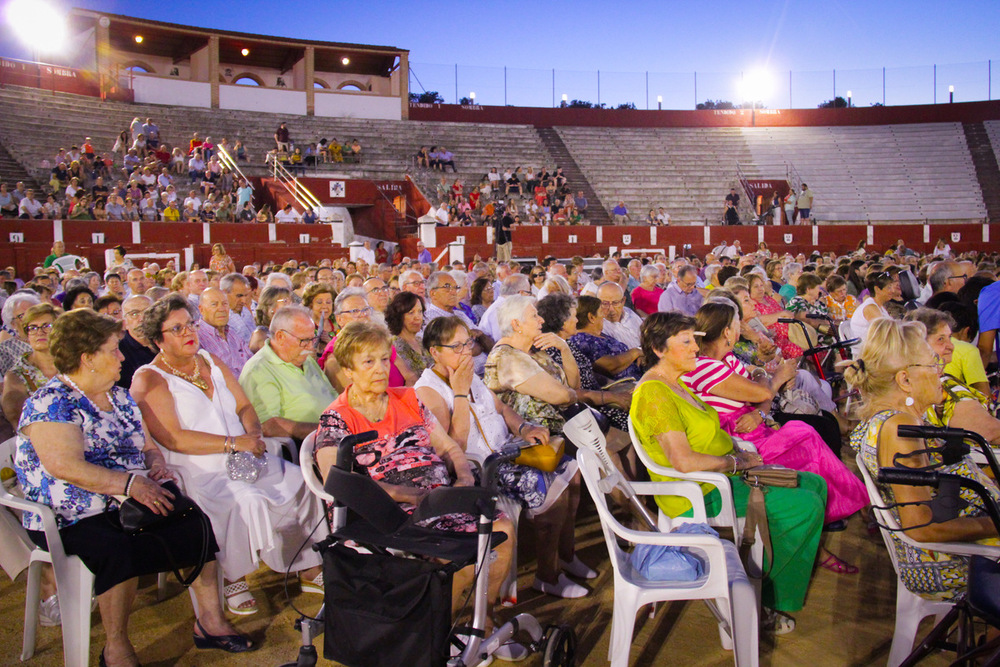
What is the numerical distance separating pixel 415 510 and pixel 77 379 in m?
1.56

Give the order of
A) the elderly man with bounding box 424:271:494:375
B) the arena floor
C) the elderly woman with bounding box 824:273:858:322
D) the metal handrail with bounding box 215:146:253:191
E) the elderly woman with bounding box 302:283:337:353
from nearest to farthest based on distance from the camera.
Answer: the arena floor → the elderly woman with bounding box 302:283:337:353 → the elderly man with bounding box 424:271:494:375 → the elderly woman with bounding box 824:273:858:322 → the metal handrail with bounding box 215:146:253:191

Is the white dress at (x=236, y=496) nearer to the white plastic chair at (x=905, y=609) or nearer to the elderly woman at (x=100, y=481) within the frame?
the elderly woman at (x=100, y=481)

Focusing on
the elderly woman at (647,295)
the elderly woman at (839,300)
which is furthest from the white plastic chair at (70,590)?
the elderly woman at (839,300)

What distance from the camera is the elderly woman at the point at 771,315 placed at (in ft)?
21.1

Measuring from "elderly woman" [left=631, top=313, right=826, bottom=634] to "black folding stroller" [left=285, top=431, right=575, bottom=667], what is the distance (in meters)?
0.95

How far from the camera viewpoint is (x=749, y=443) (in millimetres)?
4160

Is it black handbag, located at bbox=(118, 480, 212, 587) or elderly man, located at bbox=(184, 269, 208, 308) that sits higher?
elderly man, located at bbox=(184, 269, 208, 308)

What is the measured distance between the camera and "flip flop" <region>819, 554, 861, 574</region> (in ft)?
13.6

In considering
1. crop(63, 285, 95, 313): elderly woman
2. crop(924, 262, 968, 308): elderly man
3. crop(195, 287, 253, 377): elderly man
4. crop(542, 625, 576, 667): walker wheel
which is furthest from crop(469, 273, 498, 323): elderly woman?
crop(542, 625, 576, 667): walker wheel

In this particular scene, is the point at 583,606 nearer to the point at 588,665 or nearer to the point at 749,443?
the point at 588,665

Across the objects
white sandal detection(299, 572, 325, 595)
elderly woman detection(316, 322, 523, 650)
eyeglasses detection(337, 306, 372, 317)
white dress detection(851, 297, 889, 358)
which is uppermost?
eyeglasses detection(337, 306, 372, 317)

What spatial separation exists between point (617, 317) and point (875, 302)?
2289 millimetres

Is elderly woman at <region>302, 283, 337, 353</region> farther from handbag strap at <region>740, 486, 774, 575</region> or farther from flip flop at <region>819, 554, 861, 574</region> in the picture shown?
flip flop at <region>819, 554, 861, 574</region>

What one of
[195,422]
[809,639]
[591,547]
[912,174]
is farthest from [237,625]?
[912,174]
